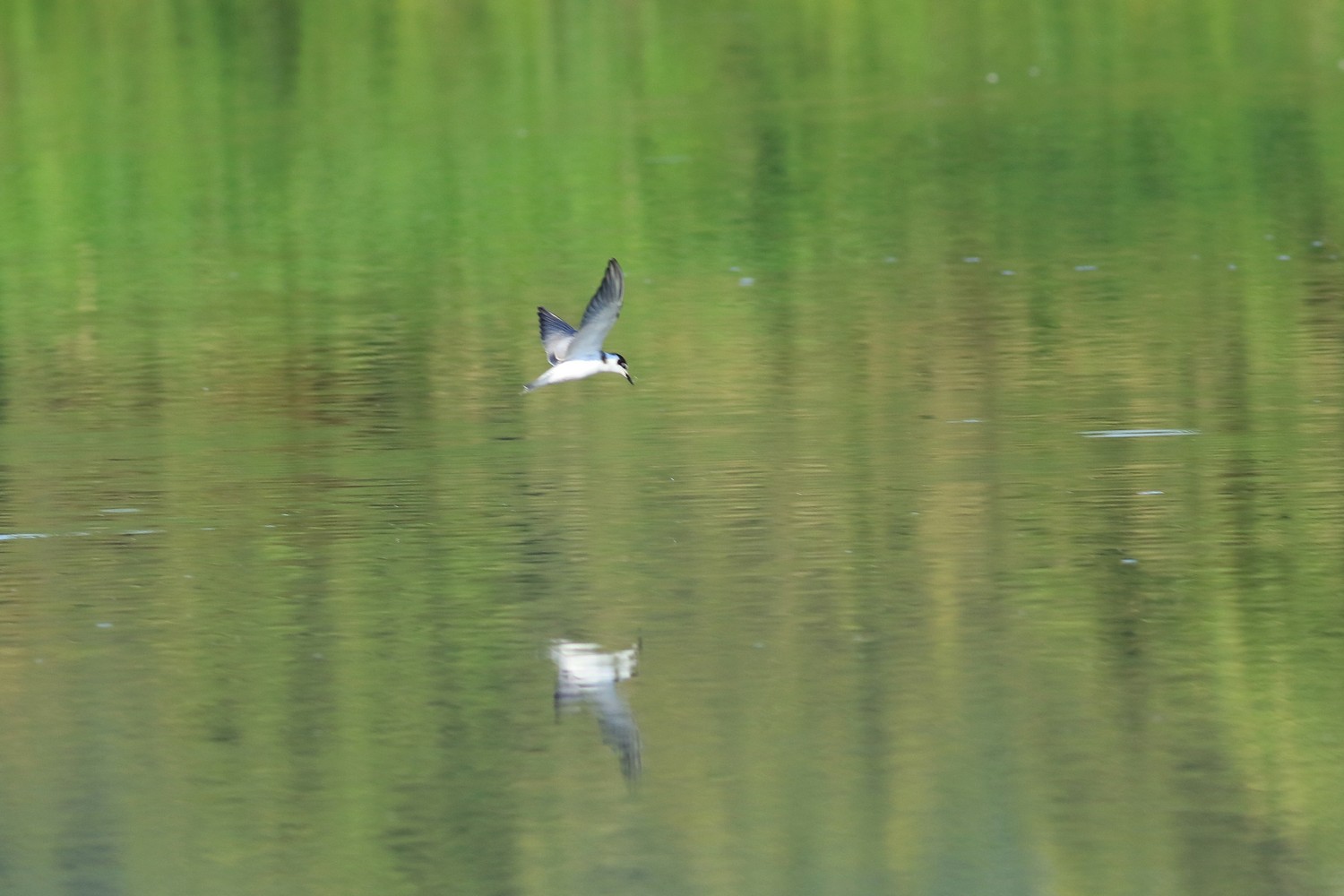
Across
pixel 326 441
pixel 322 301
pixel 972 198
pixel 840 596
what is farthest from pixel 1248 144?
pixel 840 596

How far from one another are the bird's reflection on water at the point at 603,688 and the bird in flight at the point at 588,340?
2.62m

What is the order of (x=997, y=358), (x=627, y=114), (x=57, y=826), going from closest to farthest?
(x=57, y=826) → (x=997, y=358) → (x=627, y=114)

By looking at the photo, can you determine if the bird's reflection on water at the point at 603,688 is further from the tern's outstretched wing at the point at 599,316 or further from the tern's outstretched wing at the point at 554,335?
the tern's outstretched wing at the point at 554,335

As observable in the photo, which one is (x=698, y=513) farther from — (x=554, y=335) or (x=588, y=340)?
(x=554, y=335)

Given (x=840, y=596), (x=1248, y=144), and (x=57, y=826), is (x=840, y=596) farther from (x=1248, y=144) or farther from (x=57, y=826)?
(x=1248, y=144)

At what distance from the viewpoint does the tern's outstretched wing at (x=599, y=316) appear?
10789 mm

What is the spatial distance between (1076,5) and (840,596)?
26660mm

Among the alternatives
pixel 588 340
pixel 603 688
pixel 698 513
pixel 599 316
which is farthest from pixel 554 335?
pixel 603 688

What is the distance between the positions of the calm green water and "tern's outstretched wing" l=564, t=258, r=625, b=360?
521mm

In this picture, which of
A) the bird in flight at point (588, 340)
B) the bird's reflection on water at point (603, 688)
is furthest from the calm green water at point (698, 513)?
the bird in flight at point (588, 340)

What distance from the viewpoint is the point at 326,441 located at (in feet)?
41.2

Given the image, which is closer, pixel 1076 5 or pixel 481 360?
pixel 481 360

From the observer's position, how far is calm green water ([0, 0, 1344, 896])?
670cm

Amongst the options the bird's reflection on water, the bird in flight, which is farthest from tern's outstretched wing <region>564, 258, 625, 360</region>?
the bird's reflection on water
